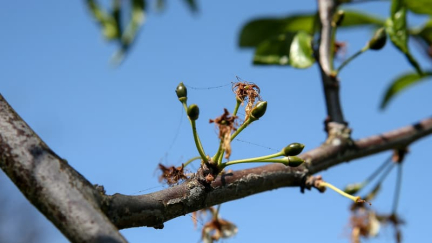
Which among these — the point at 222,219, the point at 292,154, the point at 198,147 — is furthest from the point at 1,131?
the point at 222,219

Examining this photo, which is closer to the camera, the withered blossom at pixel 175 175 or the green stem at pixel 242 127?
the green stem at pixel 242 127

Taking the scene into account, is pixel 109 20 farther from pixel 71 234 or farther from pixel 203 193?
pixel 71 234

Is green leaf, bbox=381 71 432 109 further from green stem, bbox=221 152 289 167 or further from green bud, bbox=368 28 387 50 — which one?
green stem, bbox=221 152 289 167

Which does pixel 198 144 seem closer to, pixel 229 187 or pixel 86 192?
pixel 229 187

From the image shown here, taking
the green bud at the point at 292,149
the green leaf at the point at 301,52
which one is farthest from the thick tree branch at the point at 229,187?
the green leaf at the point at 301,52

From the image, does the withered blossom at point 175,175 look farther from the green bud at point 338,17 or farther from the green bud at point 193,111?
the green bud at point 338,17

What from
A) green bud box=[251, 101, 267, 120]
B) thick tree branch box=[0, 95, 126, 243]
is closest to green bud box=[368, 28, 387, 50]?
green bud box=[251, 101, 267, 120]
